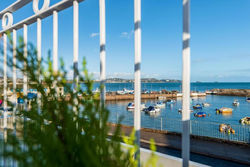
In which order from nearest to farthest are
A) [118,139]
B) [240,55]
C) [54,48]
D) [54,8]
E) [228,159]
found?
[118,139] → [54,8] → [54,48] → [228,159] → [240,55]

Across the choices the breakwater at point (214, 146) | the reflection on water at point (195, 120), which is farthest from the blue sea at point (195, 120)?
the breakwater at point (214, 146)

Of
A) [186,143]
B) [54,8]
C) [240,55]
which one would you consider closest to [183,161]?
[186,143]

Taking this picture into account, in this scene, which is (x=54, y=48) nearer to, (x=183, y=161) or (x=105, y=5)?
(x=105, y=5)

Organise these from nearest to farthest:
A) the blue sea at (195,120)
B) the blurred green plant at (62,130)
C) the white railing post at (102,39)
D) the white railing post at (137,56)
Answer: the blurred green plant at (62,130), the white railing post at (137,56), the white railing post at (102,39), the blue sea at (195,120)

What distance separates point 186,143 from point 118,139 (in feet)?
1.44

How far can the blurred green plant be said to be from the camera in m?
0.40

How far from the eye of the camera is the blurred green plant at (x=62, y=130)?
A: 0.40 metres

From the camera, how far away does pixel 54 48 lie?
52.4 inches

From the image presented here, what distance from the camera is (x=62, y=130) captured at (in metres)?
0.53

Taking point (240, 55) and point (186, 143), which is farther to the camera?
point (240, 55)

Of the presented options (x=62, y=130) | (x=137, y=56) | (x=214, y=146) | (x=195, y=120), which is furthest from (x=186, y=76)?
(x=195, y=120)

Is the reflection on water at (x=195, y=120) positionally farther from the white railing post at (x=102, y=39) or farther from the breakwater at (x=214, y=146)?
the breakwater at (x=214, y=146)

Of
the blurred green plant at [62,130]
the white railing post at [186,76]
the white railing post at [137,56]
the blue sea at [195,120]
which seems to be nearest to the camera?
the blurred green plant at [62,130]

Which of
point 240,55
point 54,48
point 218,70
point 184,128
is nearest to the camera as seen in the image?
point 184,128
